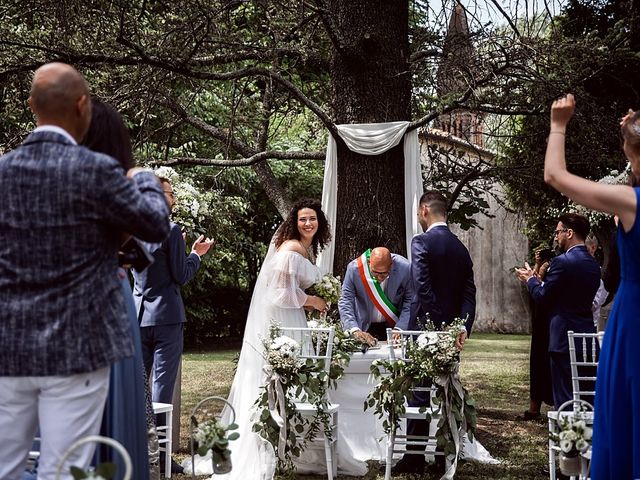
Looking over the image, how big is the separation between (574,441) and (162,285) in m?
3.24

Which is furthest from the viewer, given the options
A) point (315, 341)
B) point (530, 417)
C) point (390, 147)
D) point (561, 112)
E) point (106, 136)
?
point (530, 417)

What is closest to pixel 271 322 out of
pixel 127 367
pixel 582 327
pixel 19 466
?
pixel 582 327

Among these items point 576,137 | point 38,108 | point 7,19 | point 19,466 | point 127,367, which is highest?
point 7,19

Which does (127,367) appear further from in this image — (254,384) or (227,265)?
(227,265)

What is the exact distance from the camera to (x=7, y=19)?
28.2ft

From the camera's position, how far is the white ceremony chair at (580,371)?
5.85m

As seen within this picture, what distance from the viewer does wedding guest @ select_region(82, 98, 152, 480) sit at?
10.8 ft

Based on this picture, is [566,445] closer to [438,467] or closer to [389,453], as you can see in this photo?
[389,453]

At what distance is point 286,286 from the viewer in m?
6.91

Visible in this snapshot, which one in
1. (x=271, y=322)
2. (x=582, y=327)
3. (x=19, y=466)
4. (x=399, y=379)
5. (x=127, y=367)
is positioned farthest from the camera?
(x=582, y=327)

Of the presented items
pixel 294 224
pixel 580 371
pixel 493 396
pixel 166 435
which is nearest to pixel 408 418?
pixel 166 435

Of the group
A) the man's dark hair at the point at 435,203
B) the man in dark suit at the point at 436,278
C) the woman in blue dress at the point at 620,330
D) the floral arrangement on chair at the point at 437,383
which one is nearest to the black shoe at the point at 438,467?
the man in dark suit at the point at 436,278

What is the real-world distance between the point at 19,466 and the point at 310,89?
357 inches

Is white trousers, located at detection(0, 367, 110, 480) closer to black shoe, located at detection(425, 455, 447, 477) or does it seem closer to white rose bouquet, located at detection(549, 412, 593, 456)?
white rose bouquet, located at detection(549, 412, 593, 456)
